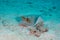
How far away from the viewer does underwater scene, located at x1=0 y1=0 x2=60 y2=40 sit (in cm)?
328

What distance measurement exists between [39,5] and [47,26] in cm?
125

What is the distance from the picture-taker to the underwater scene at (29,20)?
328cm

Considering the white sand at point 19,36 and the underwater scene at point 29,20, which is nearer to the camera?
the white sand at point 19,36

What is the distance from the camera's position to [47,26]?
3.59m

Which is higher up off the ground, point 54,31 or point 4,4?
point 4,4

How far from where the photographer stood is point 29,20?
3.75 meters

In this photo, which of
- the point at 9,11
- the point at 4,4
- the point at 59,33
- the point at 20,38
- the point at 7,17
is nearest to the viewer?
the point at 20,38

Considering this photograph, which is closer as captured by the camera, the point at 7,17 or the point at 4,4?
the point at 7,17

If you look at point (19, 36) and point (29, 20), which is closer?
point (19, 36)

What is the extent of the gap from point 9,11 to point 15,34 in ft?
3.89

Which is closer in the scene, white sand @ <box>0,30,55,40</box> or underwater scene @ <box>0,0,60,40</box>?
white sand @ <box>0,30,55,40</box>

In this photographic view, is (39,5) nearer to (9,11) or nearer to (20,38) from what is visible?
(9,11)

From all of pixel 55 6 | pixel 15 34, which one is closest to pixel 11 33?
pixel 15 34

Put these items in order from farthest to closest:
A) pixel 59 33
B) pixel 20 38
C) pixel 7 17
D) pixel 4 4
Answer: pixel 4 4 < pixel 7 17 < pixel 59 33 < pixel 20 38
